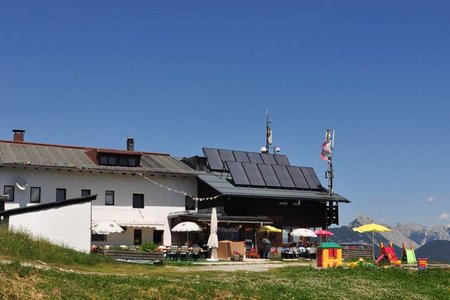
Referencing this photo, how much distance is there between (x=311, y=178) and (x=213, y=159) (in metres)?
8.45

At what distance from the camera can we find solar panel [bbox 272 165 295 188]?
5144 cm

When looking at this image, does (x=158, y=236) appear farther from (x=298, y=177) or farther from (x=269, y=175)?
(x=298, y=177)

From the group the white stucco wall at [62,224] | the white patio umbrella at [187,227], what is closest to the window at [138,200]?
the white patio umbrella at [187,227]

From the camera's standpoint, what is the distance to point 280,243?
48719mm

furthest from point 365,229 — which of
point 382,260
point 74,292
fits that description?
→ point 74,292

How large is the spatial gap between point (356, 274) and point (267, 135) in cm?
3488

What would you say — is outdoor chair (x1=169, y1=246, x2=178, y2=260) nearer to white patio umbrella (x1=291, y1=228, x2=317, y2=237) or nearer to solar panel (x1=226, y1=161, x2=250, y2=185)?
white patio umbrella (x1=291, y1=228, x2=317, y2=237)

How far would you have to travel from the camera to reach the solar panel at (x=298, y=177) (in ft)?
172

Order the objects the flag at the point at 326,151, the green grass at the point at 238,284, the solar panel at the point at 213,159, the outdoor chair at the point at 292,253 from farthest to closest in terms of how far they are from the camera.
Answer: the flag at the point at 326,151
the solar panel at the point at 213,159
the outdoor chair at the point at 292,253
the green grass at the point at 238,284

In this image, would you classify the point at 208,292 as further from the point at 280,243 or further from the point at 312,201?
the point at 312,201

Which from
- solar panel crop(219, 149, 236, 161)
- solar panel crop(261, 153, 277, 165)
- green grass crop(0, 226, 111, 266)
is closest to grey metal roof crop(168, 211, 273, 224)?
solar panel crop(219, 149, 236, 161)

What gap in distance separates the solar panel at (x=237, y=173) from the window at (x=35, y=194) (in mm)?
13825

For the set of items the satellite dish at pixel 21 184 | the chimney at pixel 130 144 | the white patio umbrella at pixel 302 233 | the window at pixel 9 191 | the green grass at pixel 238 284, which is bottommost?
the green grass at pixel 238 284

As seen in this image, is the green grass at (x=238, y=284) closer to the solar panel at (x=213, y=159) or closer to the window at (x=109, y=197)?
the window at (x=109, y=197)
